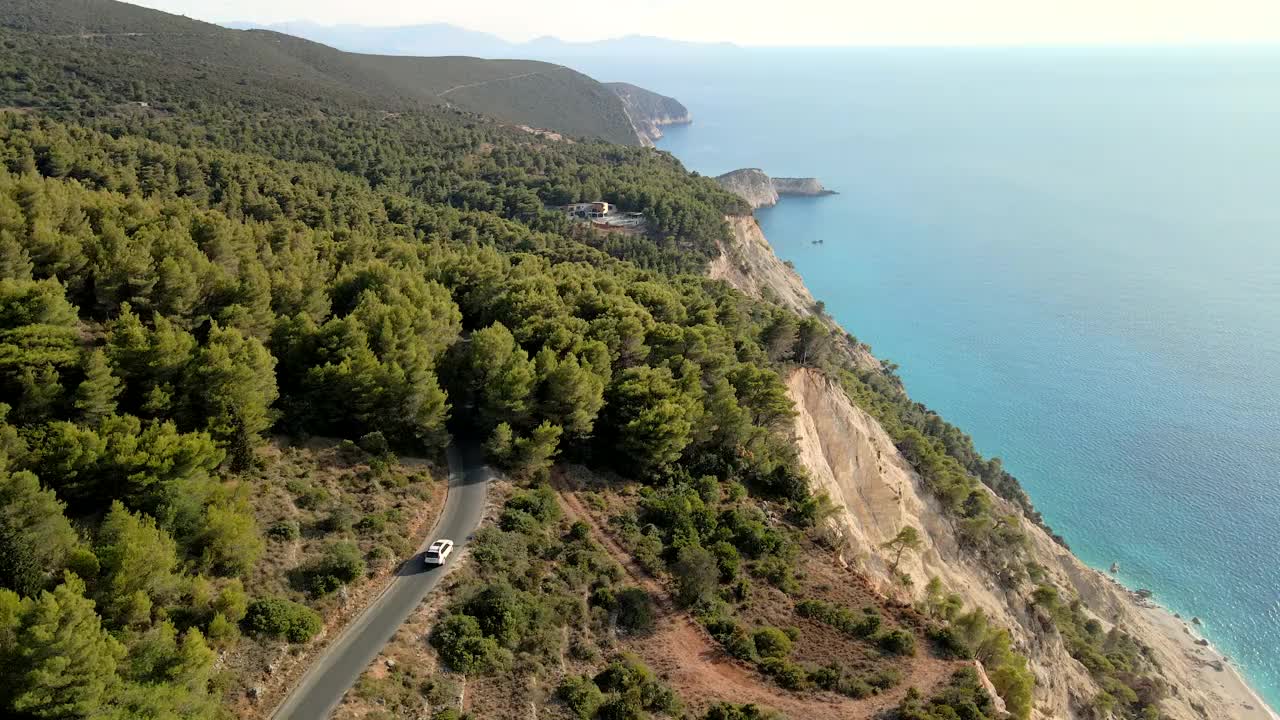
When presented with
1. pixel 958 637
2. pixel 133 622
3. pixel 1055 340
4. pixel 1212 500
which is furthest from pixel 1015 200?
pixel 133 622

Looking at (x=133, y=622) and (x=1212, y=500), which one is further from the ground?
(x=133, y=622)

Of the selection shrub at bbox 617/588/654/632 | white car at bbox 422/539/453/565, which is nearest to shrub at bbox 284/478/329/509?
white car at bbox 422/539/453/565

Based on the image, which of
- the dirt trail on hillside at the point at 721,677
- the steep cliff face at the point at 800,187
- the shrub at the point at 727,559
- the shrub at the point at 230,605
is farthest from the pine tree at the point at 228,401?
the steep cliff face at the point at 800,187

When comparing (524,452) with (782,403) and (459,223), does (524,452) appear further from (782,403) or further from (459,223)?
(459,223)

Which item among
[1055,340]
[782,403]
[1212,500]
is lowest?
[1212,500]

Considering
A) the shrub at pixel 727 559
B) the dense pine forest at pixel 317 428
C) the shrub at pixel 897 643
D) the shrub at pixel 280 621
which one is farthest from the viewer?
the shrub at pixel 727 559

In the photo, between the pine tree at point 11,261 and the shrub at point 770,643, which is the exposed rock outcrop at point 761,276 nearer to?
the shrub at point 770,643

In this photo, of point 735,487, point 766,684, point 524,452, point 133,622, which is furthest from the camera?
point 735,487
